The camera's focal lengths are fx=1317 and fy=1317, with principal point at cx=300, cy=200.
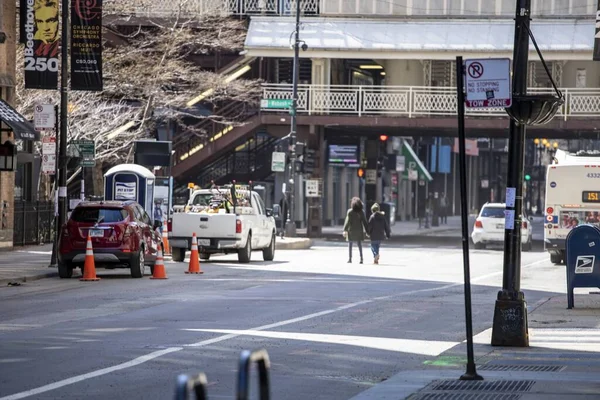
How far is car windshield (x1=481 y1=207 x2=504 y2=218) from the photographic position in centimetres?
4491

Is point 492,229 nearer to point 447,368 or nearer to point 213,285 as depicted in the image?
point 213,285

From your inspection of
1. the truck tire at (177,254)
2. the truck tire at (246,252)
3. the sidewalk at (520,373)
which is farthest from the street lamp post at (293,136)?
the sidewalk at (520,373)

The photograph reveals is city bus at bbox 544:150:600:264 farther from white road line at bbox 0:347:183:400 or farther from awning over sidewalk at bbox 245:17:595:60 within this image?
white road line at bbox 0:347:183:400

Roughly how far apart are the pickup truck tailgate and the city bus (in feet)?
28.4

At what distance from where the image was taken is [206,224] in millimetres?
33406

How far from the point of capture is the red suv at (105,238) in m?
27.2

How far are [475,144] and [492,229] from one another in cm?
5358

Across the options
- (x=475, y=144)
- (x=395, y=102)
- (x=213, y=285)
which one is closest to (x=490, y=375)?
(x=213, y=285)

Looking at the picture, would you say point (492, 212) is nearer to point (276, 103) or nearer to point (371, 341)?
point (276, 103)

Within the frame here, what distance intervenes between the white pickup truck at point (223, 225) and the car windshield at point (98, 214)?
17.7ft

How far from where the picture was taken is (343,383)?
40.2 feet

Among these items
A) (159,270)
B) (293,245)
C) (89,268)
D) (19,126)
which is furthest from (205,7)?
(89,268)

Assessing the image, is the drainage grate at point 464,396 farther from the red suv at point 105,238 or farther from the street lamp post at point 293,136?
the street lamp post at point 293,136

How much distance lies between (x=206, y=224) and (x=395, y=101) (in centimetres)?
2085
